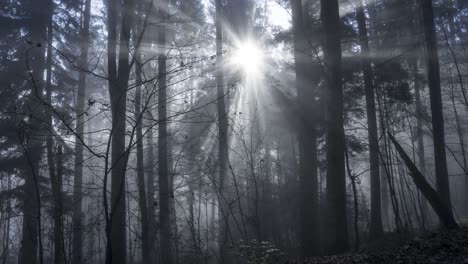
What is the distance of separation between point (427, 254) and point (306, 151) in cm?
557

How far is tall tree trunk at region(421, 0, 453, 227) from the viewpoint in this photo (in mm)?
11406

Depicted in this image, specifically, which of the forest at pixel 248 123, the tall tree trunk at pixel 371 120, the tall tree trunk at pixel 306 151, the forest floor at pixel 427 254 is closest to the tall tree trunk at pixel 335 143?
the forest at pixel 248 123

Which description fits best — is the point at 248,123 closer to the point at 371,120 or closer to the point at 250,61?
the point at 250,61

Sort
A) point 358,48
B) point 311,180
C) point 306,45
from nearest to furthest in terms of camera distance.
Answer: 1. point 311,180
2. point 306,45
3. point 358,48

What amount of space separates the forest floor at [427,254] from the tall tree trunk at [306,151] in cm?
386

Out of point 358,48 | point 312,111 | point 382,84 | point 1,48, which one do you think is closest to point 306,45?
point 312,111

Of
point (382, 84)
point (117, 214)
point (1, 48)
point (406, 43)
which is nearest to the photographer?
point (117, 214)

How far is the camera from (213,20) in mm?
17438

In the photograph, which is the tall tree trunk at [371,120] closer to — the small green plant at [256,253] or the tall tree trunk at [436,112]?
the tall tree trunk at [436,112]

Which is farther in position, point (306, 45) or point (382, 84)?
point (382, 84)

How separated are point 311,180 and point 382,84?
17.1 ft

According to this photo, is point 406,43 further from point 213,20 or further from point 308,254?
point 308,254

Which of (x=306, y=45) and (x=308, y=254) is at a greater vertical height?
(x=306, y=45)

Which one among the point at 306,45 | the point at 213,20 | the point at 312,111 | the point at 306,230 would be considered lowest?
the point at 306,230
